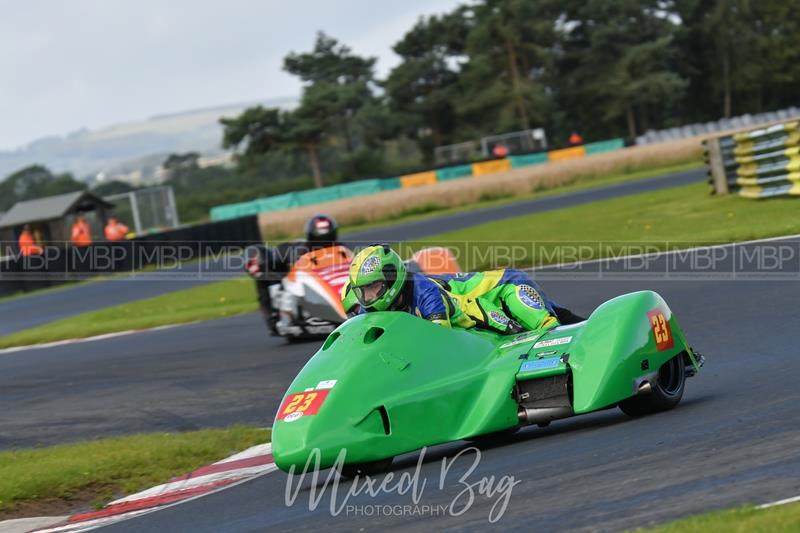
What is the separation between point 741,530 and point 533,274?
1413cm

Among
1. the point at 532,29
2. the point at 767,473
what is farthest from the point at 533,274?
the point at 532,29

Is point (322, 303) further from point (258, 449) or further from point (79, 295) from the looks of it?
point (79, 295)

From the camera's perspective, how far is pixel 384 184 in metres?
48.6

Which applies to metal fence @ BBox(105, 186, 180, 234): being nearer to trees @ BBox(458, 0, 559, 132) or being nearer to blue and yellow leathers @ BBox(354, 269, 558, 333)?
trees @ BBox(458, 0, 559, 132)

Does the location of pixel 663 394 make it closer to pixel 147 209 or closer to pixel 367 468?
pixel 367 468

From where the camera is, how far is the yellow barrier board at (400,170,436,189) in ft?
159

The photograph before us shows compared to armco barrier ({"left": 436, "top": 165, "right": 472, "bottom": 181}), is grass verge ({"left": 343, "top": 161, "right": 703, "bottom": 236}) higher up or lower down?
lower down

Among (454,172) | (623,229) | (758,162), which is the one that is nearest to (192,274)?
(623,229)

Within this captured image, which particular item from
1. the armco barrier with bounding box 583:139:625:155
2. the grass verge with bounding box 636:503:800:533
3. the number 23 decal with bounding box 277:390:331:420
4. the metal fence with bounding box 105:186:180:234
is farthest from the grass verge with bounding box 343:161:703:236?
the grass verge with bounding box 636:503:800:533

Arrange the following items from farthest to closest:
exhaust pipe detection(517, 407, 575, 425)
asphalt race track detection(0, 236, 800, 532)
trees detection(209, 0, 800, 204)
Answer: trees detection(209, 0, 800, 204)
exhaust pipe detection(517, 407, 575, 425)
asphalt race track detection(0, 236, 800, 532)

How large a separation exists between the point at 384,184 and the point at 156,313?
26.4 meters

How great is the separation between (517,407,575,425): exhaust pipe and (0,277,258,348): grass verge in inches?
519

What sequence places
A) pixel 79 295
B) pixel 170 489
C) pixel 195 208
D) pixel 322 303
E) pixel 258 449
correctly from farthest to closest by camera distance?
pixel 195 208, pixel 79 295, pixel 322 303, pixel 258 449, pixel 170 489

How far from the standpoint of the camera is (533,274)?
1848cm
